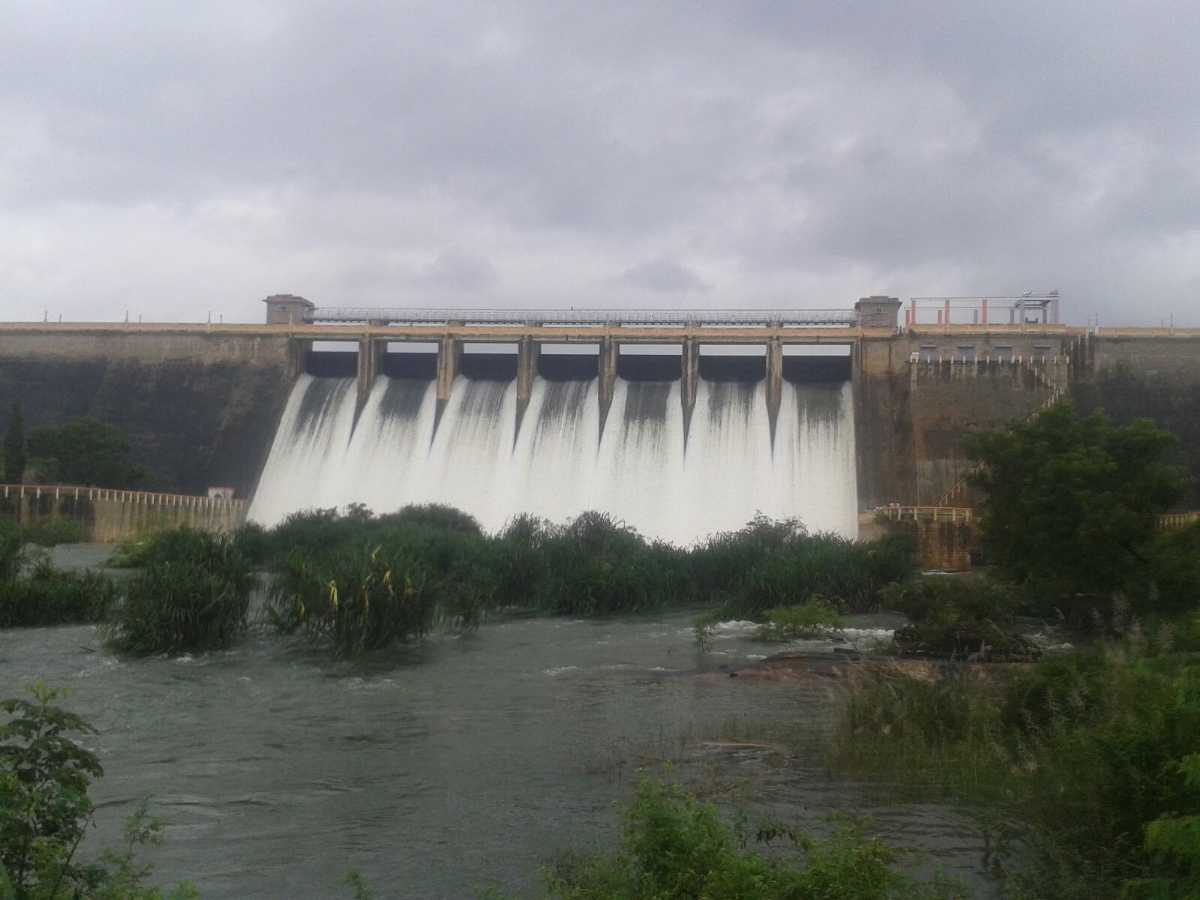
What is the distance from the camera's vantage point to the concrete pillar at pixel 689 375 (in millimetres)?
46344

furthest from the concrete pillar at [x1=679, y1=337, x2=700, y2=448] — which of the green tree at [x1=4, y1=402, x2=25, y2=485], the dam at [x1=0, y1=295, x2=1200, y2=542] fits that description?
the green tree at [x1=4, y1=402, x2=25, y2=485]

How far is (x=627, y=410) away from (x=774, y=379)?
18.5ft

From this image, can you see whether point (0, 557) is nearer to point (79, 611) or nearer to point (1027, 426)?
point (79, 611)

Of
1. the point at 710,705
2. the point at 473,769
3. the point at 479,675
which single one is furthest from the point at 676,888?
the point at 479,675

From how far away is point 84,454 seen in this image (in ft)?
149

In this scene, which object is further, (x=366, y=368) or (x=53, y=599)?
(x=366, y=368)

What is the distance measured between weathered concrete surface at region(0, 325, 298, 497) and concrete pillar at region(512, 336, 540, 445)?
9.96 metres

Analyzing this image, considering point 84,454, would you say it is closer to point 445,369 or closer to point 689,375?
point 445,369

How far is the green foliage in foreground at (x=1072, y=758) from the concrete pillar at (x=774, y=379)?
111 feet

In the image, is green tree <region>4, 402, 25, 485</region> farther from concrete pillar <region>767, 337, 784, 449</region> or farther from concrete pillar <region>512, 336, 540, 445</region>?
concrete pillar <region>767, 337, 784, 449</region>

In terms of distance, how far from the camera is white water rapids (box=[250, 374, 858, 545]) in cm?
4300

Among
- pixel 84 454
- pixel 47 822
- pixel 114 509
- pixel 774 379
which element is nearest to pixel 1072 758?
pixel 47 822

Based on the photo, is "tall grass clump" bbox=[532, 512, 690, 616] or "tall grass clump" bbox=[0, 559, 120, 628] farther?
"tall grass clump" bbox=[532, 512, 690, 616]

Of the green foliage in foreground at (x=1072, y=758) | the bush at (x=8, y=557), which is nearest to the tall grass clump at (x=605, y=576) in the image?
the bush at (x=8, y=557)
